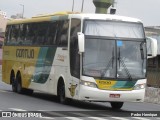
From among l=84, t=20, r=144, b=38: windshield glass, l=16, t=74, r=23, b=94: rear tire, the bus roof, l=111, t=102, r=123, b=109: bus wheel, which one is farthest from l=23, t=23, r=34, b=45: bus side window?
l=84, t=20, r=144, b=38: windshield glass

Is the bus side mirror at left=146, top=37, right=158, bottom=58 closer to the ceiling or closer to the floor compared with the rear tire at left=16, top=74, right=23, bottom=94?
closer to the ceiling

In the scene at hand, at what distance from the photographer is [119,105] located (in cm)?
2102

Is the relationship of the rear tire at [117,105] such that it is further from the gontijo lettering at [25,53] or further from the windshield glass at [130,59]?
the gontijo lettering at [25,53]

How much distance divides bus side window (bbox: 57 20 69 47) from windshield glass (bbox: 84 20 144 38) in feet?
5.04

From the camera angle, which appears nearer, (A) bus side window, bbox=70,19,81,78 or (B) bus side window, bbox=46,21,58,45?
(A) bus side window, bbox=70,19,81,78

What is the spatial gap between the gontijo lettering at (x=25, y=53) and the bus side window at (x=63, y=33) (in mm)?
3538

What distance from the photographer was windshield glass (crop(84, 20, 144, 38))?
19500 mm

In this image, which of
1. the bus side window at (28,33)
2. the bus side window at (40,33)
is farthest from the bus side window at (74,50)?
the bus side window at (28,33)

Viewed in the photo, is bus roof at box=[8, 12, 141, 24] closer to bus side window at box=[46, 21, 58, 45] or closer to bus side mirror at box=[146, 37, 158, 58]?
bus side window at box=[46, 21, 58, 45]

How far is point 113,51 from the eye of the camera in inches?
762

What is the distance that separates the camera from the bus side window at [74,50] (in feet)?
63.9

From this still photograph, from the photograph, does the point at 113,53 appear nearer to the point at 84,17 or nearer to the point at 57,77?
the point at 84,17

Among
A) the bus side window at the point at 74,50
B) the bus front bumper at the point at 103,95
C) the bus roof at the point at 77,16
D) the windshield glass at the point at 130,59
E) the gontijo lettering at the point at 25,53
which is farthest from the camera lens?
the gontijo lettering at the point at 25,53

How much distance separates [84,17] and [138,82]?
9.41 ft
